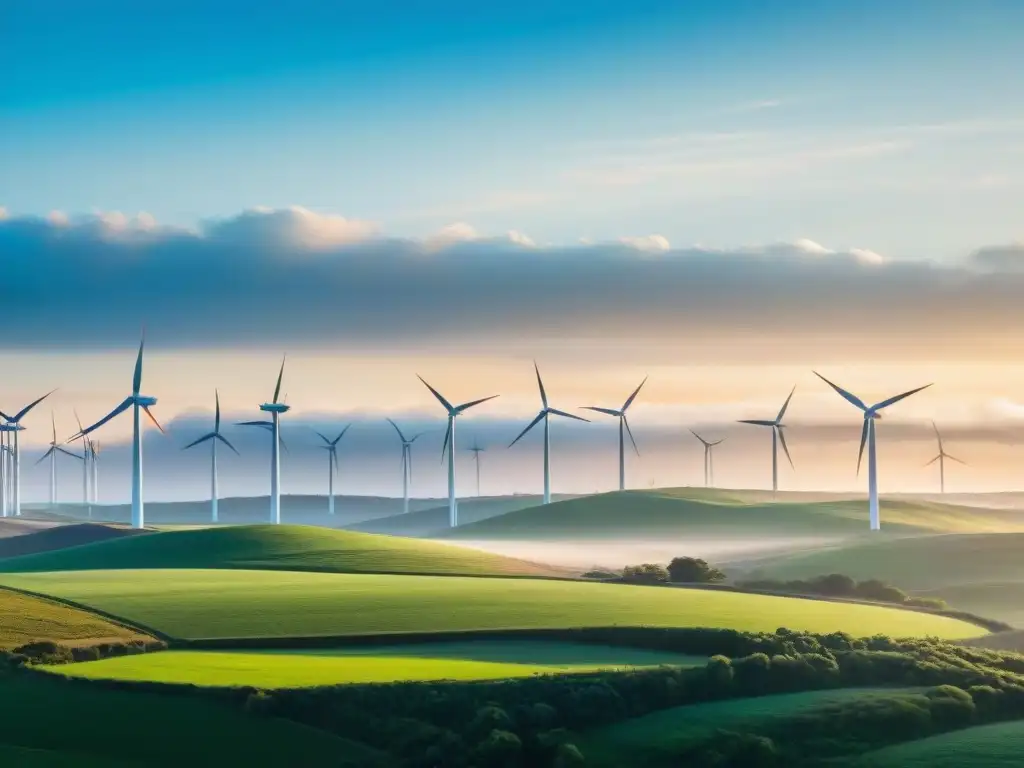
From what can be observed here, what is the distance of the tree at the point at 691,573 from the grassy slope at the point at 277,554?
449 inches

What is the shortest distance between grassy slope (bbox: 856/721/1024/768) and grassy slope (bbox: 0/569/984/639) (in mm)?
22417

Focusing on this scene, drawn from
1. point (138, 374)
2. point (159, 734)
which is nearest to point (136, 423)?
point (138, 374)

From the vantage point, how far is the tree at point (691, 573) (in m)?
112

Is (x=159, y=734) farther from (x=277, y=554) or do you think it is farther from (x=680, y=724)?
(x=277, y=554)

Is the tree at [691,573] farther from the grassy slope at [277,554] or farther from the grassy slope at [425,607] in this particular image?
the grassy slope at [425,607]

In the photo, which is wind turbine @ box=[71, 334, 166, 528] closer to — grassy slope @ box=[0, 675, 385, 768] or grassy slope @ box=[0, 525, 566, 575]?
grassy slope @ box=[0, 525, 566, 575]

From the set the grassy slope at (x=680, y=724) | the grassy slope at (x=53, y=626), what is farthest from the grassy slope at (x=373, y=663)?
the grassy slope at (x=680, y=724)

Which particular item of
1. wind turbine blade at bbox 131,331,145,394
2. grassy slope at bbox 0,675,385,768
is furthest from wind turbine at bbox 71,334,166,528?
grassy slope at bbox 0,675,385,768

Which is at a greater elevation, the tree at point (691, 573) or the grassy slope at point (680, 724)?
the tree at point (691, 573)

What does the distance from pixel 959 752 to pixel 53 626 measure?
147 ft

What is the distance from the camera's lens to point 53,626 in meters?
75.1

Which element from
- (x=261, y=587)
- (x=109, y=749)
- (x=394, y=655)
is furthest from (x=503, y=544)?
(x=109, y=749)

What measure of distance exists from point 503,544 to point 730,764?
462 ft

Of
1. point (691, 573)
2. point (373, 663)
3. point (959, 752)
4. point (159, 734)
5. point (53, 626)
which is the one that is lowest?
point (959, 752)
